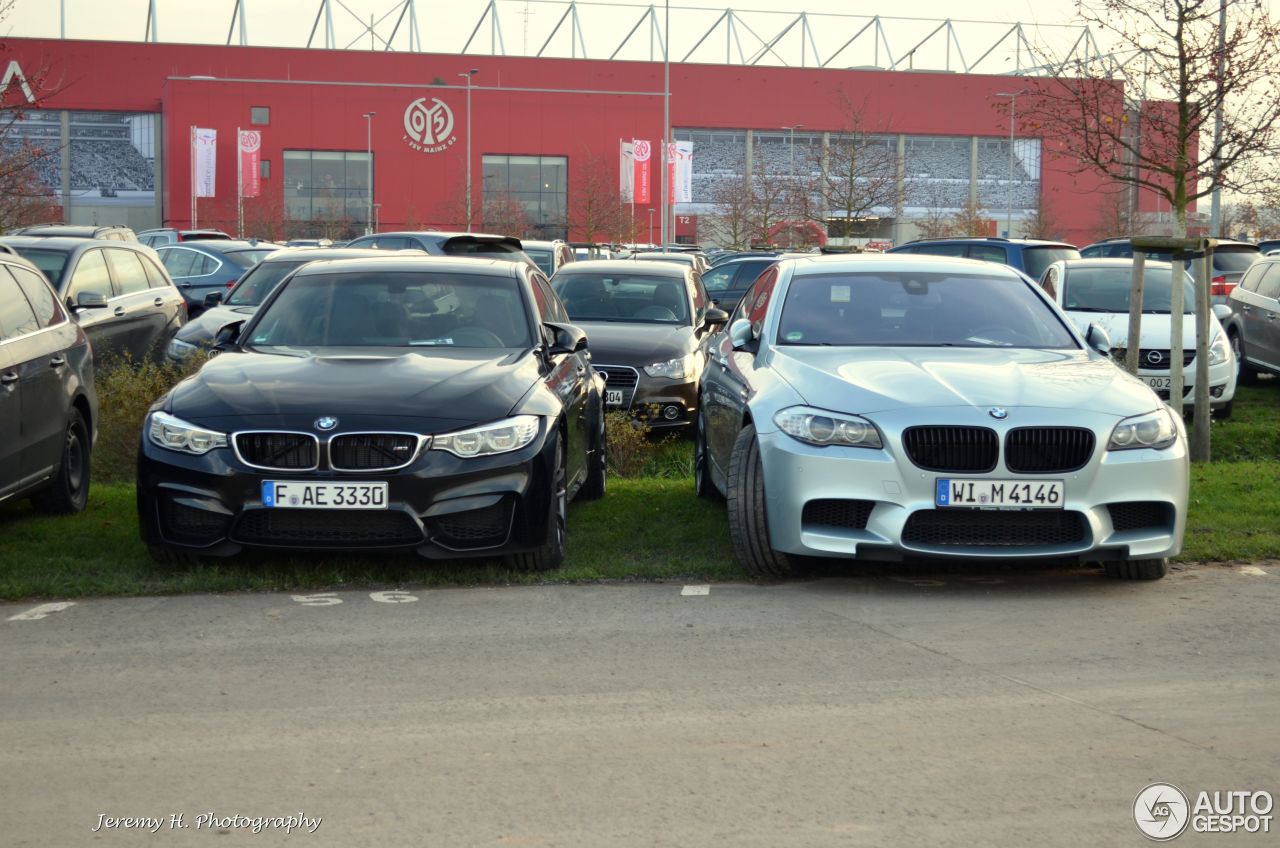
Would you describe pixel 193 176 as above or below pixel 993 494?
above

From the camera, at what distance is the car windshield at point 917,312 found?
27.7 feet

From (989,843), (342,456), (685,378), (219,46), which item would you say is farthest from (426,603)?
(219,46)

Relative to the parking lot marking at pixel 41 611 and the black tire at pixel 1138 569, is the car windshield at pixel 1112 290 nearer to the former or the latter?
the black tire at pixel 1138 569

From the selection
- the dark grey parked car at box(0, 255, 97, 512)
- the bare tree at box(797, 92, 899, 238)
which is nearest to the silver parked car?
the dark grey parked car at box(0, 255, 97, 512)

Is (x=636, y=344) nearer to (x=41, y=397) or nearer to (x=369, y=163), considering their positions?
(x=41, y=397)

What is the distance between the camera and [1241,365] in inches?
709

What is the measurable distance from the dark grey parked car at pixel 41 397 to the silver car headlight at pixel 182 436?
49.3 inches

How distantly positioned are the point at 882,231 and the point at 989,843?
92559mm

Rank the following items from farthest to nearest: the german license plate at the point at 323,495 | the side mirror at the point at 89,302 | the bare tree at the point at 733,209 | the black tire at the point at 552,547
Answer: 1. the bare tree at the point at 733,209
2. the side mirror at the point at 89,302
3. the black tire at the point at 552,547
4. the german license plate at the point at 323,495

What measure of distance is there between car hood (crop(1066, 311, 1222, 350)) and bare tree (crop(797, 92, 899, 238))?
23.3 m

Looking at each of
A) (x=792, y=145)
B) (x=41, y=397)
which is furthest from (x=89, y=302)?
(x=792, y=145)

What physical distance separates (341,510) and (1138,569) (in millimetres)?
3748

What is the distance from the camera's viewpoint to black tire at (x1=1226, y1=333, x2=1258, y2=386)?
17859mm

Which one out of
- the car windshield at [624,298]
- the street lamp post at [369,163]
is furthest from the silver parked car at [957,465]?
the street lamp post at [369,163]
